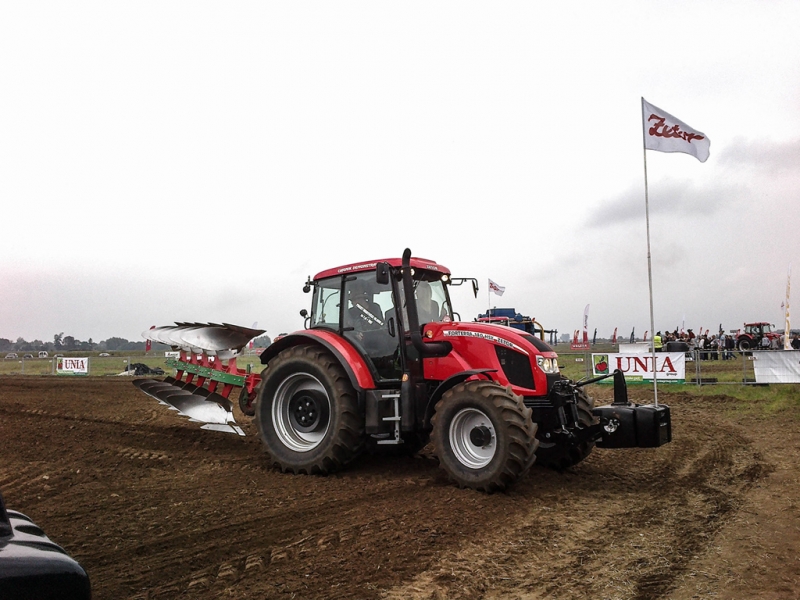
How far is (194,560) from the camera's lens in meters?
4.31

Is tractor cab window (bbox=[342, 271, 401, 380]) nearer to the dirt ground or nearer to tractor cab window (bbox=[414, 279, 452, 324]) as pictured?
tractor cab window (bbox=[414, 279, 452, 324])

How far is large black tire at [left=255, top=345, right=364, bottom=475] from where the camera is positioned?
281 inches

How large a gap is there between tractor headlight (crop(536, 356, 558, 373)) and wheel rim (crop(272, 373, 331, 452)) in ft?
8.48

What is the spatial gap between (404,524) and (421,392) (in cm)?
208

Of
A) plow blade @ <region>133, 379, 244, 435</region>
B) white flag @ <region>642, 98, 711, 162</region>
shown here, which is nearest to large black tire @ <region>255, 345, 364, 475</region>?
plow blade @ <region>133, 379, 244, 435</region>

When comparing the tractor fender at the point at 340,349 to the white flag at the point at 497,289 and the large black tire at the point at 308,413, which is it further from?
the white flag at the point at 497,289

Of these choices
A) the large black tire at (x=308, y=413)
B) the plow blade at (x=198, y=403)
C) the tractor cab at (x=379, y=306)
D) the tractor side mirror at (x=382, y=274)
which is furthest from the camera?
the plow blade at (x=198, y=403)

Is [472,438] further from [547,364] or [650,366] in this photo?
[650,366]

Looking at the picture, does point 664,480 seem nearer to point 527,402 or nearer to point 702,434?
point 527,402

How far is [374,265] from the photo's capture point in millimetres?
7570

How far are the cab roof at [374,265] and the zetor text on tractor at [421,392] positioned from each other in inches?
0.7

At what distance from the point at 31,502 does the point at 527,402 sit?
499 cm

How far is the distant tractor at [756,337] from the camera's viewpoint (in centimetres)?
3397

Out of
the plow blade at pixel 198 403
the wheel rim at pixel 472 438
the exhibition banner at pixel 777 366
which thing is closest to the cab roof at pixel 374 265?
the wheel rim at pixel 472 438
